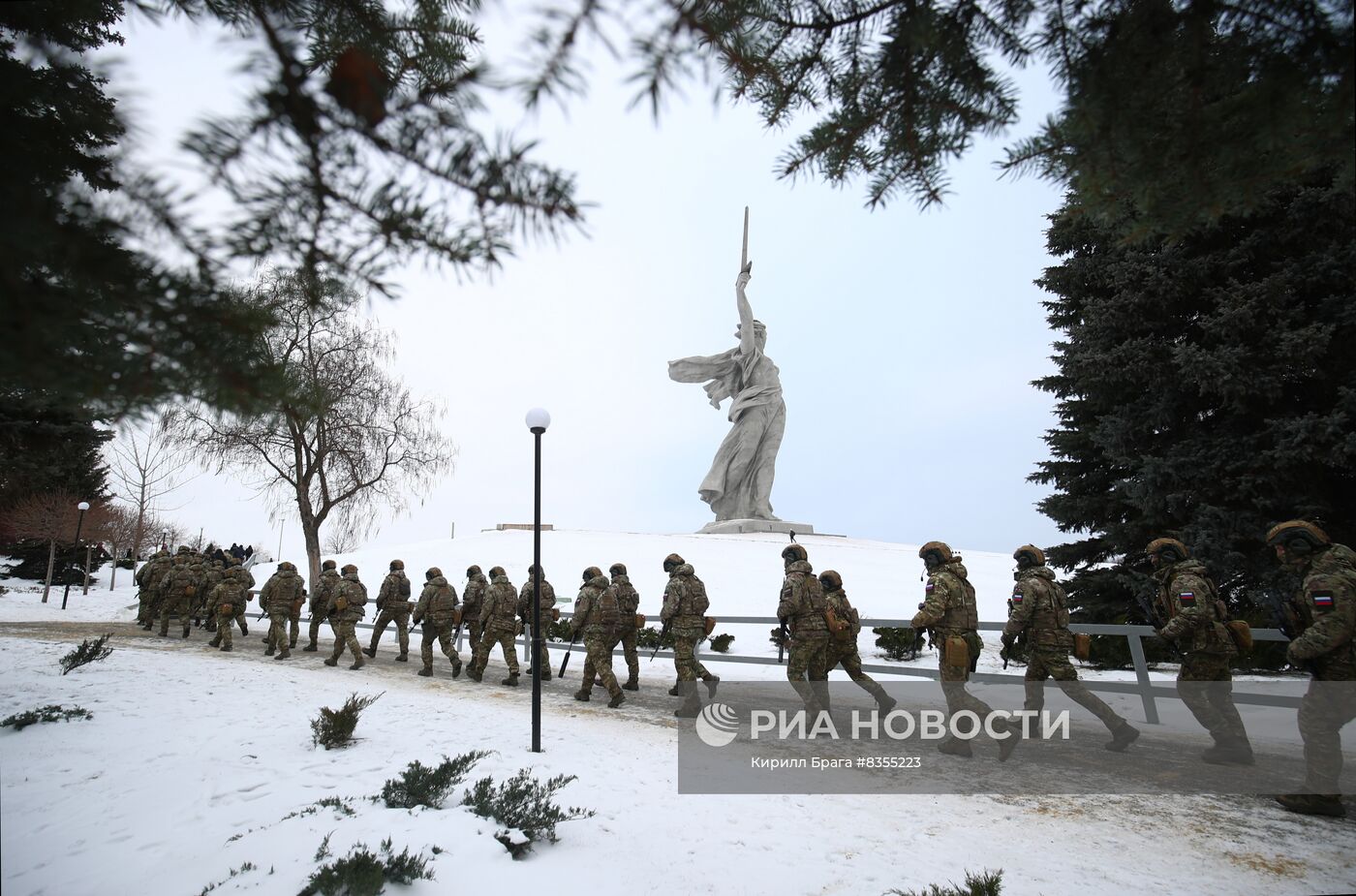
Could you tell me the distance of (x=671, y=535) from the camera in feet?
94.9

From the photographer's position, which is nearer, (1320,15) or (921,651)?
(1320,15)

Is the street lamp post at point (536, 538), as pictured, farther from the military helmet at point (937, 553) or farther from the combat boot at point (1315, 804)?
the combat boot at point (1315, 804)

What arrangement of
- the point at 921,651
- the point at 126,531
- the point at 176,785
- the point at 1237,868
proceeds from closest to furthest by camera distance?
the point at 1237,868
the point at 176,785
the point at 921,651
the point at 126,531

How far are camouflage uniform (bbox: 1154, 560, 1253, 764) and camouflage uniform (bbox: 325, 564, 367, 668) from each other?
11.2 meters

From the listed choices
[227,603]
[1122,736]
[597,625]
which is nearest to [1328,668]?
[1122,736]

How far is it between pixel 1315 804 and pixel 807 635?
4.30m

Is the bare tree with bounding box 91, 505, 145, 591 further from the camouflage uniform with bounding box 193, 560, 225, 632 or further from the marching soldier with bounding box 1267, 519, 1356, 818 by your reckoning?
the marching soldier with bounding box 1267, 519, 1356, 818

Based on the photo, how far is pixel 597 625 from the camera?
957 centimetres

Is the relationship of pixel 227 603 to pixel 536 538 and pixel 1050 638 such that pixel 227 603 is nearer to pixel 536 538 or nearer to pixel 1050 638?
pixel 536 538

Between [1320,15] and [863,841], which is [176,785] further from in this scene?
[1320,15]

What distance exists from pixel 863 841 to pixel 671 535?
80.0 feet

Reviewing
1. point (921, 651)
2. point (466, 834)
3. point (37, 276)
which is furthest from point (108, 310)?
point (921, 651)

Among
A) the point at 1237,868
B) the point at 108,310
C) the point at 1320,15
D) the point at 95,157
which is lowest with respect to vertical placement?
the point at 1237,868

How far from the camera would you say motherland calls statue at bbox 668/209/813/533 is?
95.8ft
